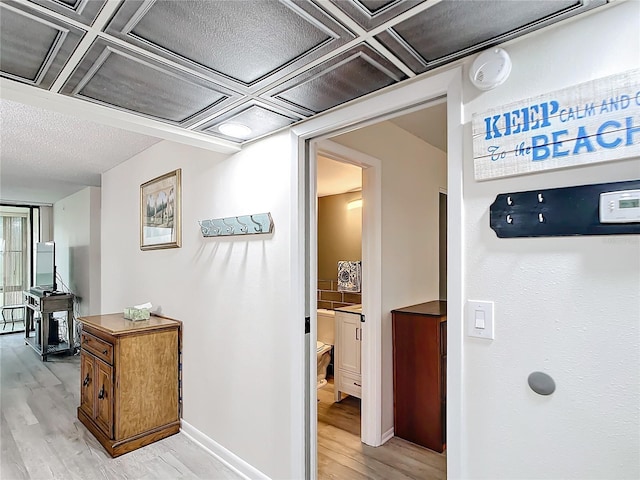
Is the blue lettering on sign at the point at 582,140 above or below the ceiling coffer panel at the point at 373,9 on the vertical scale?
below

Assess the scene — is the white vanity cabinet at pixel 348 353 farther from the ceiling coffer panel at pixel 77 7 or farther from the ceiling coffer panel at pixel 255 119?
the ceiling coffer panel at pixel 77 7

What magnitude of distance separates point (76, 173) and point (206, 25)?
154 inches

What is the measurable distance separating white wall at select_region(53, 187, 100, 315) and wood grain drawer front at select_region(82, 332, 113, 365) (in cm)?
229

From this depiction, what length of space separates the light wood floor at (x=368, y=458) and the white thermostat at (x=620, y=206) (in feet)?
6.42

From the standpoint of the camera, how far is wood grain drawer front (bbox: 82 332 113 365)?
2582 mm

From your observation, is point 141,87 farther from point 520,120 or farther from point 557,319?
point 557,319

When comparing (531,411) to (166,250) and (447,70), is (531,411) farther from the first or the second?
(166,250)

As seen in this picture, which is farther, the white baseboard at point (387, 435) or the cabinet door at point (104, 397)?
the white baseboard at point (387, 435)

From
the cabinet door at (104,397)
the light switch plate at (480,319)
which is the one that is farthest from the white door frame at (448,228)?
the cabinet door at (104,397)

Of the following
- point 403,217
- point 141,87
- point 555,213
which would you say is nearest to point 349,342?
point 403,217

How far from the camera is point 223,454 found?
2.41 metres

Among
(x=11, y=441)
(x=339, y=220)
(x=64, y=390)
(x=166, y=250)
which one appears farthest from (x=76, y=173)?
(x=339, y=220)

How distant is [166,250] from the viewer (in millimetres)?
3043

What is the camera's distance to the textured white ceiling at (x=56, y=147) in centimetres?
256
